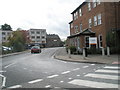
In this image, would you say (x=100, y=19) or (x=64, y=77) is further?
(x=100, y=19)

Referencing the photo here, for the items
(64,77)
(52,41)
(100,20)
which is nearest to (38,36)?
(52,41)

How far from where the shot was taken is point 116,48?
19.4 meters

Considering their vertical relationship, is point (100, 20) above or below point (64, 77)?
above

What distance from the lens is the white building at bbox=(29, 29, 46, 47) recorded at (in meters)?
94.4

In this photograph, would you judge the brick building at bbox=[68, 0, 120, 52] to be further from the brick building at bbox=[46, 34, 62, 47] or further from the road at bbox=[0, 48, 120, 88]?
the brick building at bbox=[46, 34, 62, 47]

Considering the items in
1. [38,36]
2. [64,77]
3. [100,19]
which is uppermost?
[38,36]

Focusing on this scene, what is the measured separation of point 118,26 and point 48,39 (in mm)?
79236

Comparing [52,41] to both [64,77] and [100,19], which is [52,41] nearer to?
[100,19]

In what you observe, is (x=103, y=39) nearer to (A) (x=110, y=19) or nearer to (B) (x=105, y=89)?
(A) (x=110, y=19)

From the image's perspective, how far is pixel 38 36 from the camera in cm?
9594

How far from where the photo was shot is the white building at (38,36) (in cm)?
9444

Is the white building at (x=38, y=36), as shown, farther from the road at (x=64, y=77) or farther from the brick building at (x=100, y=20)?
the road at (x=64, y=77)

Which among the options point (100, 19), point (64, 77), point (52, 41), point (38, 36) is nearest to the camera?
point (64, 77)

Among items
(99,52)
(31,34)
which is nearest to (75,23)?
(99,52)
